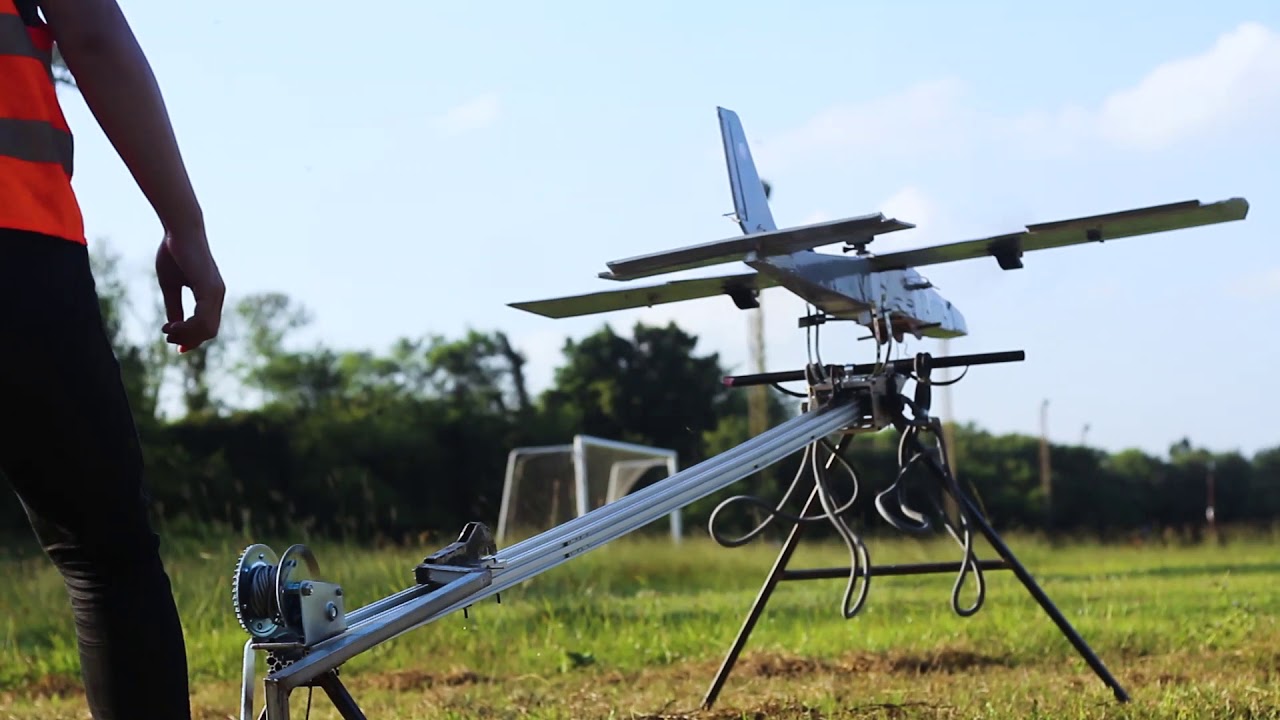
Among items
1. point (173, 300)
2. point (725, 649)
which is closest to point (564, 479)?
point (725, 649)

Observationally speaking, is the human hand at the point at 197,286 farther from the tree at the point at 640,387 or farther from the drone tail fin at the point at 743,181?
the tree at the point at 640,387

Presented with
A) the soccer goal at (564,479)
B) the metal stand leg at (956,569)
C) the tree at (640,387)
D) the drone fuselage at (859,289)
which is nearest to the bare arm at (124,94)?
the drone fuselage at (859,289)

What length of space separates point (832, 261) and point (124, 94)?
87.8 inches

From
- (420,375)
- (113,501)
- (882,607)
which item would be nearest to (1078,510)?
(420,375)

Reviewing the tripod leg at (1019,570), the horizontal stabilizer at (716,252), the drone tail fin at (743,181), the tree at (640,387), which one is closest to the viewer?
the horizontal stabilizer at (716,252)

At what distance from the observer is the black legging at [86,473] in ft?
4.99

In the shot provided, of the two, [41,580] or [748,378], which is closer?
[748,378]

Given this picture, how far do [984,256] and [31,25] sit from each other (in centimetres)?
244

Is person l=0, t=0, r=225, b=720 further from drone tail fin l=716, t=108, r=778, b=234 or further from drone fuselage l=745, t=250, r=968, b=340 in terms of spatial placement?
drone tail fin l=716, t=108, r=778, b=234

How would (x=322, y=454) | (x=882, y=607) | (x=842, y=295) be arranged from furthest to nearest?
(x=322, y=454) → (x=882, y=607) → (x=842, y=295)

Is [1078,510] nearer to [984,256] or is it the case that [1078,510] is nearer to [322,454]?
[322,454]

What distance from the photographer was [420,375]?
44.0 m

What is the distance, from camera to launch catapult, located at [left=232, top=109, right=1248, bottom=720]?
219 centimetres

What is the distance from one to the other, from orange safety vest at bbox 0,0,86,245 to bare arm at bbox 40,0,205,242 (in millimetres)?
43
